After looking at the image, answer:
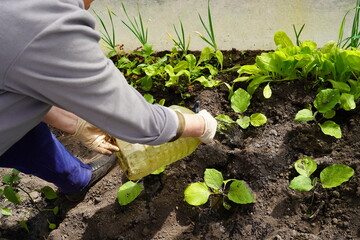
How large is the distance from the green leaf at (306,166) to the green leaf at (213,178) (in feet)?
1.07

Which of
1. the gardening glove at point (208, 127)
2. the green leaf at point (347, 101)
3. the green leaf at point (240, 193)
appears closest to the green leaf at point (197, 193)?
the green leaf at point (240, 193)

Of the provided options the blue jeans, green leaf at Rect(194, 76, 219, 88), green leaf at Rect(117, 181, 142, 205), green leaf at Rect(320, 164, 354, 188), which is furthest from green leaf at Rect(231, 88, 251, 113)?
the blue jeans

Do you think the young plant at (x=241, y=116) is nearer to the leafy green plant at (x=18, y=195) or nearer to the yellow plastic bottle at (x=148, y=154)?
the yellow plastic bottle at (x=148, y=154)

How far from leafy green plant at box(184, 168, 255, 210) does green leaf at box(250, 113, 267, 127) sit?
0.96 ft

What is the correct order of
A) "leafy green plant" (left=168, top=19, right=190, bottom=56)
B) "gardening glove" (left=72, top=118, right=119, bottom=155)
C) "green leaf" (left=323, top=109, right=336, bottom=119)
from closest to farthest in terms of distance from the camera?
"gardening glove" (left=72, top=118, right=119, bottom=155), "green leaf" (left=323, top=109, right=336, bottom=119), "leafy green plant" (left=168, top=19, right=190, bottom=56)

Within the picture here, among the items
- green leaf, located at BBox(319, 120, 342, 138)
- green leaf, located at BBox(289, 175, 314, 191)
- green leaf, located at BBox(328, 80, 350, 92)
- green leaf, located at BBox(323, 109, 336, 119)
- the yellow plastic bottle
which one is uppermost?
green leaf, located at BBox(328, 80, 350, 92)

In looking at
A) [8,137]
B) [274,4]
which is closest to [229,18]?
[274,4]

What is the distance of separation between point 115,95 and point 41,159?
73 cm

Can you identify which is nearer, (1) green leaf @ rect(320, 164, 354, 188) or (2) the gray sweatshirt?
(2) the gray sweatshirt

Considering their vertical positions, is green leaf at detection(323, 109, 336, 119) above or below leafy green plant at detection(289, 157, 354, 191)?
above

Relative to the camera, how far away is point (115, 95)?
0.90 m

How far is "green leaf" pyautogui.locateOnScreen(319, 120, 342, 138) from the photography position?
1.51 meters

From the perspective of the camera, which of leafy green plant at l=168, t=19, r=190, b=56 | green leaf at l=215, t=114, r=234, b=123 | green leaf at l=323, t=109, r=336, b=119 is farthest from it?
leafy green plant at l=168, t=19, r=190, b=56

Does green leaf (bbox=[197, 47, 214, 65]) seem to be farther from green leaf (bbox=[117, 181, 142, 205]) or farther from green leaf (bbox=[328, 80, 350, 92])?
green leaf (bbox=[117, 181, 142, 205])
